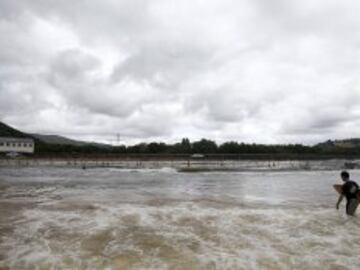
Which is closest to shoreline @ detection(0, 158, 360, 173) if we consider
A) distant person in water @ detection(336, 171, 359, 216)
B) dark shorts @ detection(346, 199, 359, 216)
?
dark shorts @ detection(346, 199, 359, 216)

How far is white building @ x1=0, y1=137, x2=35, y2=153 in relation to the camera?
78.7 m

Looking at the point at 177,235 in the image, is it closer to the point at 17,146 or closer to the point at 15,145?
the point at 15,145

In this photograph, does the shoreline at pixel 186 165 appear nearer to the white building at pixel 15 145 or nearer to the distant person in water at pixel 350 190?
the white building at pixel 15 145

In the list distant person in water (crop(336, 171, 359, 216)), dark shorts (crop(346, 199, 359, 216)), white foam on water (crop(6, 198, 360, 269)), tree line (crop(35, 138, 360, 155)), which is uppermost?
tree line (crop(35, 138, 360, 155))

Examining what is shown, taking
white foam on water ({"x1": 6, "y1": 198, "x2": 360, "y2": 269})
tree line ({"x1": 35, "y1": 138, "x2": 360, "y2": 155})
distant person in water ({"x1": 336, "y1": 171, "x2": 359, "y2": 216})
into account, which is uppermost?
tree line ({"x1": 35, "y1": 138, "x2": 360, "y2": 155})

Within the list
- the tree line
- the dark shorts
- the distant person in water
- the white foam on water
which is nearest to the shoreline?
the tree line

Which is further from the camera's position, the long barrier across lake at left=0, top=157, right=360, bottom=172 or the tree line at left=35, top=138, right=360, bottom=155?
the tree line at left=35, top=138, right=360, bottom=155

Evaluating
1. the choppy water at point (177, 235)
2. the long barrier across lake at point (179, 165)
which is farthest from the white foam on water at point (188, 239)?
the long barrier across lake at point (179, 165)

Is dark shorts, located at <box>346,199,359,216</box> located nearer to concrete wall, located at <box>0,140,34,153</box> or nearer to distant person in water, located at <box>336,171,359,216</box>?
distant person in water, located at <box>336,171,359,216</box>

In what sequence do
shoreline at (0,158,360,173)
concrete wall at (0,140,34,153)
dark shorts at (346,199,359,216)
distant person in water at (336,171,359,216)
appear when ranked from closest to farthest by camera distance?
distant person in water at (336,171,359,216) < dark shorts at (346,199,359,216) < shoreline at (0,158,360,173) < concrete wall at (0,140,34,153)

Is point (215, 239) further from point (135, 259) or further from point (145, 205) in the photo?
point (145, 205)

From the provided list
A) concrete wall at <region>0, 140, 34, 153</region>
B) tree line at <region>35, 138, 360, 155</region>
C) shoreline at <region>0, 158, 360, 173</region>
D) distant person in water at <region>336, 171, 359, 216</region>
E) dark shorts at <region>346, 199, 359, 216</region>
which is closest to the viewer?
distant person in water at <region>336, 171, 359, 216</region>

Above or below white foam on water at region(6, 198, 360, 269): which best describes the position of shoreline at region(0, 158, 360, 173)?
above

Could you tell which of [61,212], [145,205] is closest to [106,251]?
[61,212]
